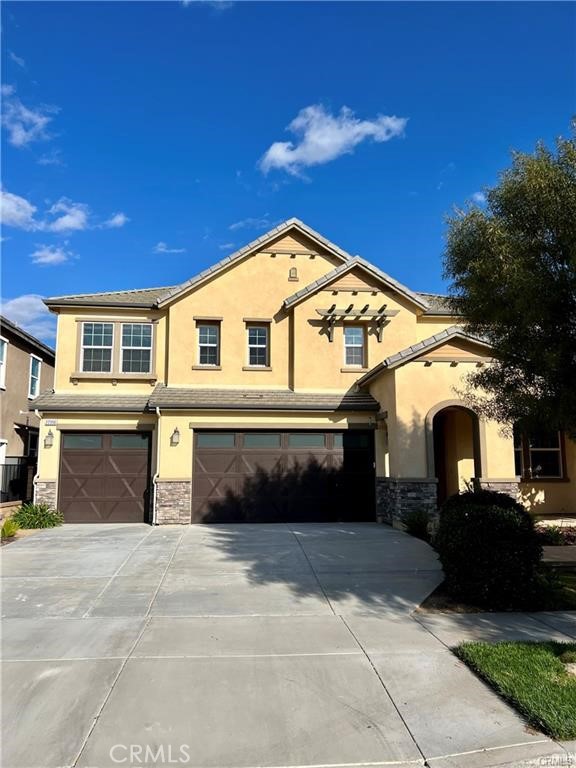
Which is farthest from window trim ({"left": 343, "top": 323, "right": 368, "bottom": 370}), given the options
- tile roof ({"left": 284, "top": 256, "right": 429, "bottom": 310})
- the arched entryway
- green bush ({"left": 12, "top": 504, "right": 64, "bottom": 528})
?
green bush ({"left": 12, "top": 504, "right": 64, "bottom": 528})

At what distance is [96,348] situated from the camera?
1714 centimetres

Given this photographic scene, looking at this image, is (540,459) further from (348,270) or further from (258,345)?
(258,345)

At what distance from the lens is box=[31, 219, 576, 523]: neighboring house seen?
1431cm

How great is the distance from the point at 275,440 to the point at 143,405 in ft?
13.6

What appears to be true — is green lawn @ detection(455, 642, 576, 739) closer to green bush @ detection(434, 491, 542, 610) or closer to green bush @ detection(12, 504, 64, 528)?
green bush @ detection(434, 491, 542, 610)

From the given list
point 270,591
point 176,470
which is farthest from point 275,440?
point 270,591

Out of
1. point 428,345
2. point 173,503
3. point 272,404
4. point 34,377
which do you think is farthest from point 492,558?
point 34,377

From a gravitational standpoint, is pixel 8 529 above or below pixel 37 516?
below

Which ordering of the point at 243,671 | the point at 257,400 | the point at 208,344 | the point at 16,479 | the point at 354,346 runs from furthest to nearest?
the point at 16,479
the point at 354,346
the point at 208,344
the point at 257,400
the point at 243,671

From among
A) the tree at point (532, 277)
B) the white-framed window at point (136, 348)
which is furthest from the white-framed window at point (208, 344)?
the tree at point (532, 277)

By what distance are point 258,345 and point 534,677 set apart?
13.6m

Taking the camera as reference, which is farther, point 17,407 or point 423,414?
point 17,407

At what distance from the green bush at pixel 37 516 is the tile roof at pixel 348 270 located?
943 cm

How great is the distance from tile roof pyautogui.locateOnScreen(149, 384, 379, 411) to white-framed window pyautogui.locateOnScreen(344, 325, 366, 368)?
1.18m
